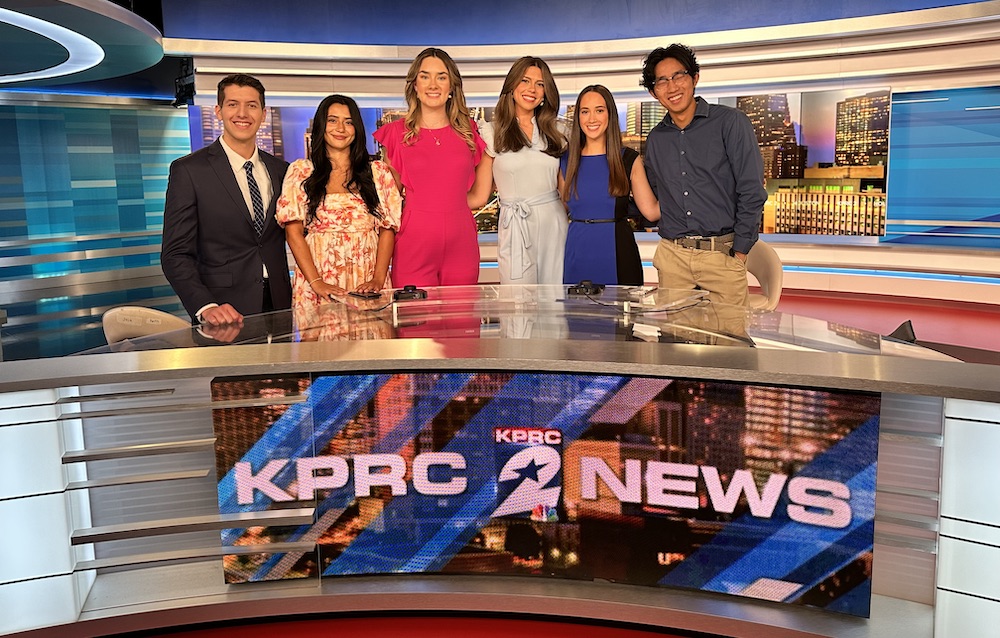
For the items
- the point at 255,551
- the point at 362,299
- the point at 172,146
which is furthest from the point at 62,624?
the point at 172,146

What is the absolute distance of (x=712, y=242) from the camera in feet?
11.4

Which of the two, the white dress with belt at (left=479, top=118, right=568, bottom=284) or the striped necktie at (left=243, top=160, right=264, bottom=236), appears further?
the white dress with belt at (left=479, top=118, right=568, bottom=284)

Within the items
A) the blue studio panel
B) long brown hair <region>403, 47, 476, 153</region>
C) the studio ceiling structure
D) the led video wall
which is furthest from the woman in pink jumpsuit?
the blue studio panel

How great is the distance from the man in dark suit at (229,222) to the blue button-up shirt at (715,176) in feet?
5.28

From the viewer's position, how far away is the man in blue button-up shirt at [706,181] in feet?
11.3

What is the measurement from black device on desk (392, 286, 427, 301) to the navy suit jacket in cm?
64

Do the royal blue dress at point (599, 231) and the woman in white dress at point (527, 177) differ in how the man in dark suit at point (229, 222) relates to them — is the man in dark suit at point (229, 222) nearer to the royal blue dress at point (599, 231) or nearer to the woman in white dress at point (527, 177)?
the woman in white dress at point (527, 177)

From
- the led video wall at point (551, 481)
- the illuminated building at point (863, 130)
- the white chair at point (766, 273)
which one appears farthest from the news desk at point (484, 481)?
the illuminated building at point (863, 130)

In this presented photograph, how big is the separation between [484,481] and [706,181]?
188 centimetres

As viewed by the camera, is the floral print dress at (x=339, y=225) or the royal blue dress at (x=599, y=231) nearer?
the floral print dress at (x=339, y=225)

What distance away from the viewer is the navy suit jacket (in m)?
2.95

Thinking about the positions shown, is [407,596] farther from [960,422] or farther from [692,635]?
[960,422]

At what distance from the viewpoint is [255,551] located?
7.00ft

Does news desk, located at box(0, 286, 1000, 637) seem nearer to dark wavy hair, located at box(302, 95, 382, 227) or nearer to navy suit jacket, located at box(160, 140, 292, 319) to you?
navy suit jacket, located at box(160, 140, 292, 319)
